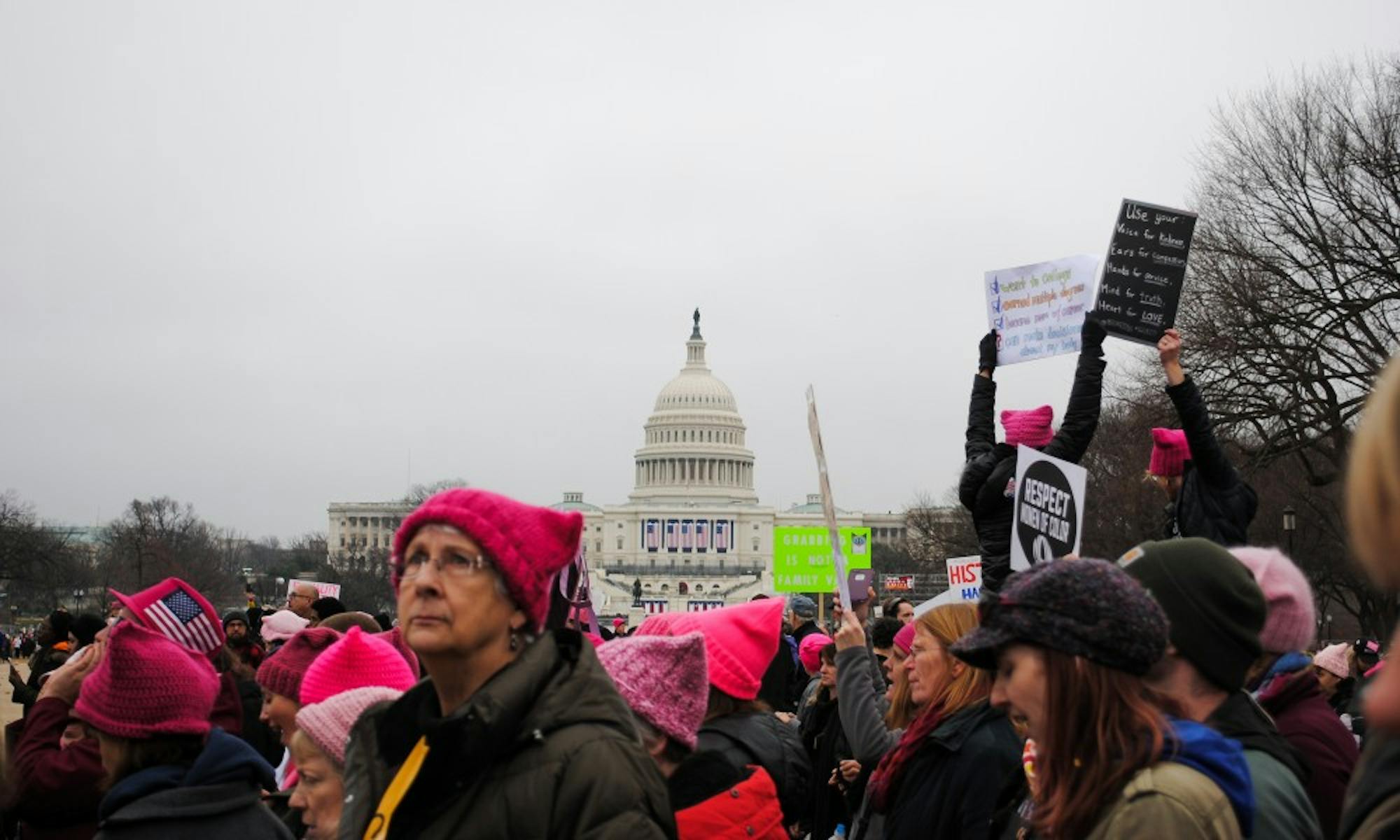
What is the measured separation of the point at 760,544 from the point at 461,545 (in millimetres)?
148910

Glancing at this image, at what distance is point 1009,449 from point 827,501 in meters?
1.42

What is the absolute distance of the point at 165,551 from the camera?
211 feet

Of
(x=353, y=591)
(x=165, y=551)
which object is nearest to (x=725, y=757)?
(x=165, y=551)

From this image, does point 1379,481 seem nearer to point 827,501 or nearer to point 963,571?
point 827,501

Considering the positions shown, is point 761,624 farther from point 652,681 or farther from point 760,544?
point 760,544

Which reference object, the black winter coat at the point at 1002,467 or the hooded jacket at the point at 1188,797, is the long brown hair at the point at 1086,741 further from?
the black winter coat at the point at 1002,467

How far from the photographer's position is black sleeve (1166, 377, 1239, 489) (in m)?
6.43

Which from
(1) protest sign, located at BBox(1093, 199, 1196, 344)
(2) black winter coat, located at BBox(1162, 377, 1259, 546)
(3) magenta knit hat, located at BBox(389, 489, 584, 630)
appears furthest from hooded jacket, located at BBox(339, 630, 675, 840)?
(1) protest sign, located at BBox(1093, 199, 1196, 344)

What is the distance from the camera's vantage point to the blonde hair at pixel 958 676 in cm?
552

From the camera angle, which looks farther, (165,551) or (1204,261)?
(165,551)

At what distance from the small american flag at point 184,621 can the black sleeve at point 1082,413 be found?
3750 mm

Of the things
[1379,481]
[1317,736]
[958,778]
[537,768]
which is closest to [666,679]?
[958,778]

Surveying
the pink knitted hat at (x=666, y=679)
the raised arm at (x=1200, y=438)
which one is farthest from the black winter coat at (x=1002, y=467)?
the pink knitted hat at (x=666, y=679)

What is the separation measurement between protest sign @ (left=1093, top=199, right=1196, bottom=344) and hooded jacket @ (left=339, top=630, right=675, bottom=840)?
4.91 meters
